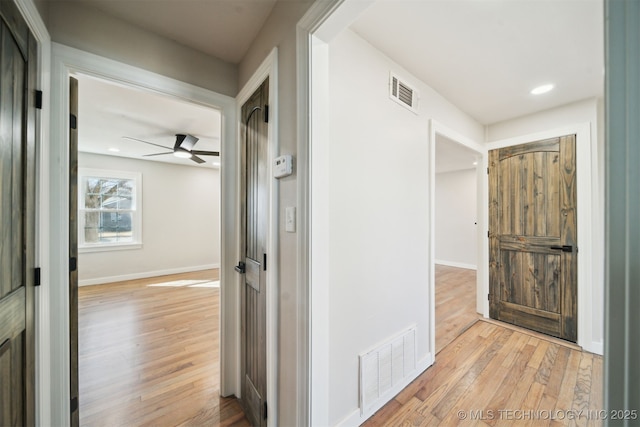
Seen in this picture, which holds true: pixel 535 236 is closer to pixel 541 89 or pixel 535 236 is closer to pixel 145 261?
pixel 541 89

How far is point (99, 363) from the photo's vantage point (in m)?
2.15

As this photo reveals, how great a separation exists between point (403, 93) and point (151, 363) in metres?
3.17

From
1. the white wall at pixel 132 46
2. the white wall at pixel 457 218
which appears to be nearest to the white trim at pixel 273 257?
the white wall at pixel 132 46

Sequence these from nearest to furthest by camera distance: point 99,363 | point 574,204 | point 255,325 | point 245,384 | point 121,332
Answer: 1. point 255,325
2. point 245,384
3. point 99,363
4. point 574,204
5. point 121,332

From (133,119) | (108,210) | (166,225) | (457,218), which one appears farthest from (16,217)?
(457,218)

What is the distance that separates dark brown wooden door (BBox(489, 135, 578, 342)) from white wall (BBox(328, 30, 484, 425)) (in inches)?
61.5

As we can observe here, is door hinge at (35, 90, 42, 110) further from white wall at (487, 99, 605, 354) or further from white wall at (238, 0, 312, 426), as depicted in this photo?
white wall at (487, 99, 605, 354)

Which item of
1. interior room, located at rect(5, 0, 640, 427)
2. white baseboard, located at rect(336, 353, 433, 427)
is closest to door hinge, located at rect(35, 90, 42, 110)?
interior room, located at rect(5, 0, 640, 427)

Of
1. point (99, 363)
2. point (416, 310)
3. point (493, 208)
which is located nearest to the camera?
point (416, 310)

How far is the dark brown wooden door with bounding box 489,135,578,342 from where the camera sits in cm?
253

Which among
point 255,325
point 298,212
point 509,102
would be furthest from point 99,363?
point 509,102

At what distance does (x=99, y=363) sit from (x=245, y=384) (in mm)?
1544

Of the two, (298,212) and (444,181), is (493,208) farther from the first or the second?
(444,181)

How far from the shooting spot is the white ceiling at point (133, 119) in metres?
2.34
